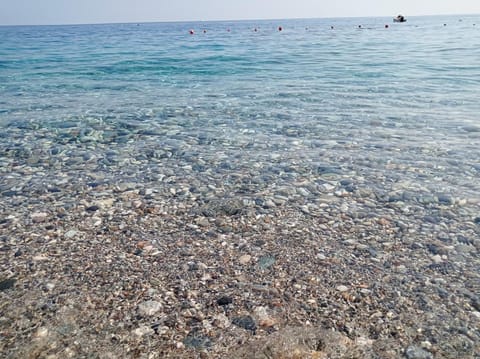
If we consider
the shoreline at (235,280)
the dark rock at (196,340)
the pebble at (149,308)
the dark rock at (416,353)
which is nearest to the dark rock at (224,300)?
the shoreline at (235,280)

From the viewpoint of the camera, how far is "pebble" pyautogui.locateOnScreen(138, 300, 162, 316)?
388cm

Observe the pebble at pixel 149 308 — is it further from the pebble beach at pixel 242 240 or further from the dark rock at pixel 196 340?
the dark rock at pixel 196 340

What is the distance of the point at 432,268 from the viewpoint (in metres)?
4.60

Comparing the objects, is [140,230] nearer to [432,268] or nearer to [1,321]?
[1,321]

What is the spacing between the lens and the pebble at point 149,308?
12.7 feet

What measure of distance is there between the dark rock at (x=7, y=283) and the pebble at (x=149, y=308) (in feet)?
4.78

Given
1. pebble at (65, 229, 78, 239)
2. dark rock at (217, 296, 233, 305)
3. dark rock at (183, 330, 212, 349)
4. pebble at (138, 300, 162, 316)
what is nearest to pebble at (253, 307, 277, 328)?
dark rock at (217, 296, 233, 305)

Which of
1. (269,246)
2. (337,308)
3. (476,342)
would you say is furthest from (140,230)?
(476,342)

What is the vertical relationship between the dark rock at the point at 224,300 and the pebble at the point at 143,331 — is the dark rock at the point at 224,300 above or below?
below

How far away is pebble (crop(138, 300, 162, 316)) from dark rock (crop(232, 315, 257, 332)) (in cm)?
75

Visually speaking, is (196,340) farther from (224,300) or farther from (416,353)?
(416,353)

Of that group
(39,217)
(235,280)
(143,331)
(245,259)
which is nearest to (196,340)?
(143,331)

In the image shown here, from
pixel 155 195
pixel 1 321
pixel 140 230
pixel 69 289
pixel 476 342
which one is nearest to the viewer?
pixel 476 342

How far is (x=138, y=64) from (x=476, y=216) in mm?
24820
